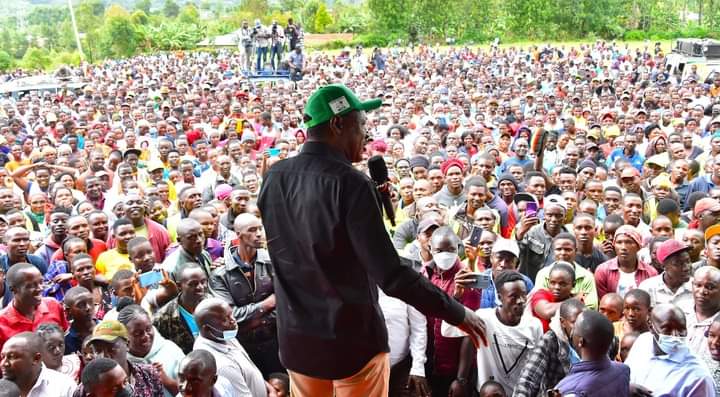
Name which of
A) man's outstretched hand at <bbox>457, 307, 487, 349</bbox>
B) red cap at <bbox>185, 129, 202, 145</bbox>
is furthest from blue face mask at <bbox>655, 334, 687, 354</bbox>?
red cap at <bbox>185, 129, 202, 145</bbox>

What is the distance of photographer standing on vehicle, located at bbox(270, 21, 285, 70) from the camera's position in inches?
900

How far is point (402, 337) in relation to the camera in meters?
4.41

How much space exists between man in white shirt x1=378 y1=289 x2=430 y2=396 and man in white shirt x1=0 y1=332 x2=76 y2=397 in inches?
72.3

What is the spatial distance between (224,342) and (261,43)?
793 inches

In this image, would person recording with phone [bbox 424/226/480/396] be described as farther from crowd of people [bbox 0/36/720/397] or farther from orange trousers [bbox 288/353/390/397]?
orange trousers [bbox 288/353/390/397]

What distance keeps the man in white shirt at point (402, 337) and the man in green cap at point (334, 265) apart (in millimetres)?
1798

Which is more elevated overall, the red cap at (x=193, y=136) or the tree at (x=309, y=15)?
the tree at (x=309, y=15)

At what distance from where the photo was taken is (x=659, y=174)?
8.00 metres

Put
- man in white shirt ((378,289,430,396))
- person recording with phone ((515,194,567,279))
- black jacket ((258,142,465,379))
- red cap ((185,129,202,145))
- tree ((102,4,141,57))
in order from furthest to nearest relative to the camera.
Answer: tree ((102,4,141,57))
red cap ((185,129,202,145))
person recording with phone ((515,194,567,279))
man in white shirt ((378,289,430,396))
black jacket ((258,142,465,379))

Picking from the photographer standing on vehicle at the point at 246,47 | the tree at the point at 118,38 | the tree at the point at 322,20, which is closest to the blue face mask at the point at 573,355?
the photographer standing on vehicle at the point at 246,47

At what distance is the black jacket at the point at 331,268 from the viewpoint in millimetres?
2299

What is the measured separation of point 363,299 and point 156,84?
22.6 meters

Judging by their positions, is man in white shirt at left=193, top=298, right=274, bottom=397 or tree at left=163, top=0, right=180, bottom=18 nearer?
man in white shirt at left=193, top=298, right=274, bottom=397

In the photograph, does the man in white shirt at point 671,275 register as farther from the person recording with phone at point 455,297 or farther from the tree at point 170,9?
the tree at point 170,9
